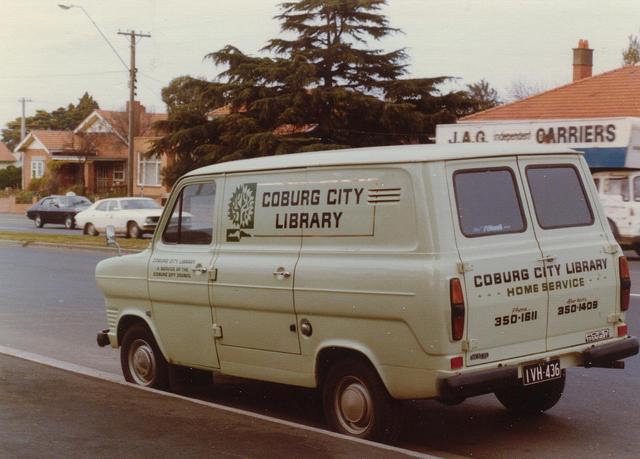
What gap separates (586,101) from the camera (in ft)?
125

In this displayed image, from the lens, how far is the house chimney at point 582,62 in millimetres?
43375

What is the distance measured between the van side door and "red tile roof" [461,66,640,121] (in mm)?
30117

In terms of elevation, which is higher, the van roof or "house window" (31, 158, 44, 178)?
"house window" (31, 158, 44, 178)

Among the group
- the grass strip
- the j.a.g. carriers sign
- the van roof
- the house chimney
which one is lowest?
the grass strip

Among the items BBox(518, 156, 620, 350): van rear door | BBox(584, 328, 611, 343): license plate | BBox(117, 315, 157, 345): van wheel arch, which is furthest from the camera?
BBox(117, 315, 157, 345): van wheel arch

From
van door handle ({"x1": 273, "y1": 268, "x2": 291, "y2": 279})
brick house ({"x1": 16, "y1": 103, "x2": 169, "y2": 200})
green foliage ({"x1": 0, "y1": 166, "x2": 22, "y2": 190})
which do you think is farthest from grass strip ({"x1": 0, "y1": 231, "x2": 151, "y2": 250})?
green foliage ({"x1": 0, "y1": 166, "x2": 22, "y2": 190})

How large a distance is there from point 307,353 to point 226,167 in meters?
1.64

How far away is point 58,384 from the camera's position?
7.91m

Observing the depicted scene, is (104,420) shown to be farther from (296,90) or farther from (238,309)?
(296,90)

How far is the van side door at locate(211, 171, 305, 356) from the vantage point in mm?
7102

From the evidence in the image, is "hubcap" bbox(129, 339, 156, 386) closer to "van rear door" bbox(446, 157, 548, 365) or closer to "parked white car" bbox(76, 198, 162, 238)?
"van rear door" bbox(446, 157, 548, 365)

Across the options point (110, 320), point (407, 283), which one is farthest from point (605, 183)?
point (407, 283)

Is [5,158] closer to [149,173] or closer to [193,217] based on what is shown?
[149,173]

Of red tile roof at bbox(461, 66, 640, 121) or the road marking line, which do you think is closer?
the road marking line
